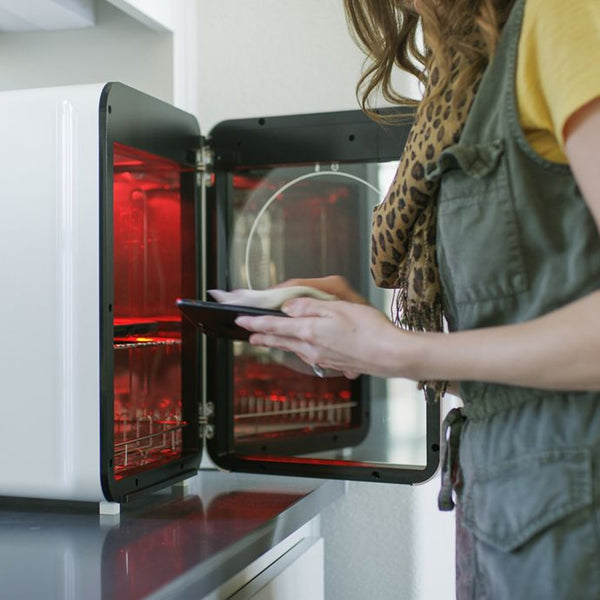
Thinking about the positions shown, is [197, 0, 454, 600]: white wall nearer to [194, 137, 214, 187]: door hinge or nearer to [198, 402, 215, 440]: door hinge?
[194, 137, 214, 187]: door hinge

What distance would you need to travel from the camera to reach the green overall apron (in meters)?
→ 0.78

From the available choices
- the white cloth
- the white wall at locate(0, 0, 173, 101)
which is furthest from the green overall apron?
the white wall at locate(0, 0, 173, 101)

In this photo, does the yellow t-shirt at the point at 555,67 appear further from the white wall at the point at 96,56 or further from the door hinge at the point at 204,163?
the white wall at the point at 96,56

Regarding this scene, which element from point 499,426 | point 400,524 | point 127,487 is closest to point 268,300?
point 499,426

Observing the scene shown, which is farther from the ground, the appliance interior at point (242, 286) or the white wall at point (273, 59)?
the white wall at point (273, 59)

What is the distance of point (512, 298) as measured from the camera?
82 cm

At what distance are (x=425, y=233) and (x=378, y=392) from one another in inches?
31.7

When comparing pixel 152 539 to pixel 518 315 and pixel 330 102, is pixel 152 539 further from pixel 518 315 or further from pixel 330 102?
pixel 330 102

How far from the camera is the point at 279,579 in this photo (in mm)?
1410

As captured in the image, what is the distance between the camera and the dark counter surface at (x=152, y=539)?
3.50ft

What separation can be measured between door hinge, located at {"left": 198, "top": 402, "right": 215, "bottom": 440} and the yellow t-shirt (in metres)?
0.97

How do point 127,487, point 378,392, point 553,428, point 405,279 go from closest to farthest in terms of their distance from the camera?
point 553,428, point 405,279, point 127,487, point 378,392

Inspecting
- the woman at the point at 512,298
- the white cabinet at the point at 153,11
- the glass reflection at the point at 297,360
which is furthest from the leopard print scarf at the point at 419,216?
the white cabinet at the point at 153,11

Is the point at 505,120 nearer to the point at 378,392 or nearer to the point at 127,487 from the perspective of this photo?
the point at 127,487
